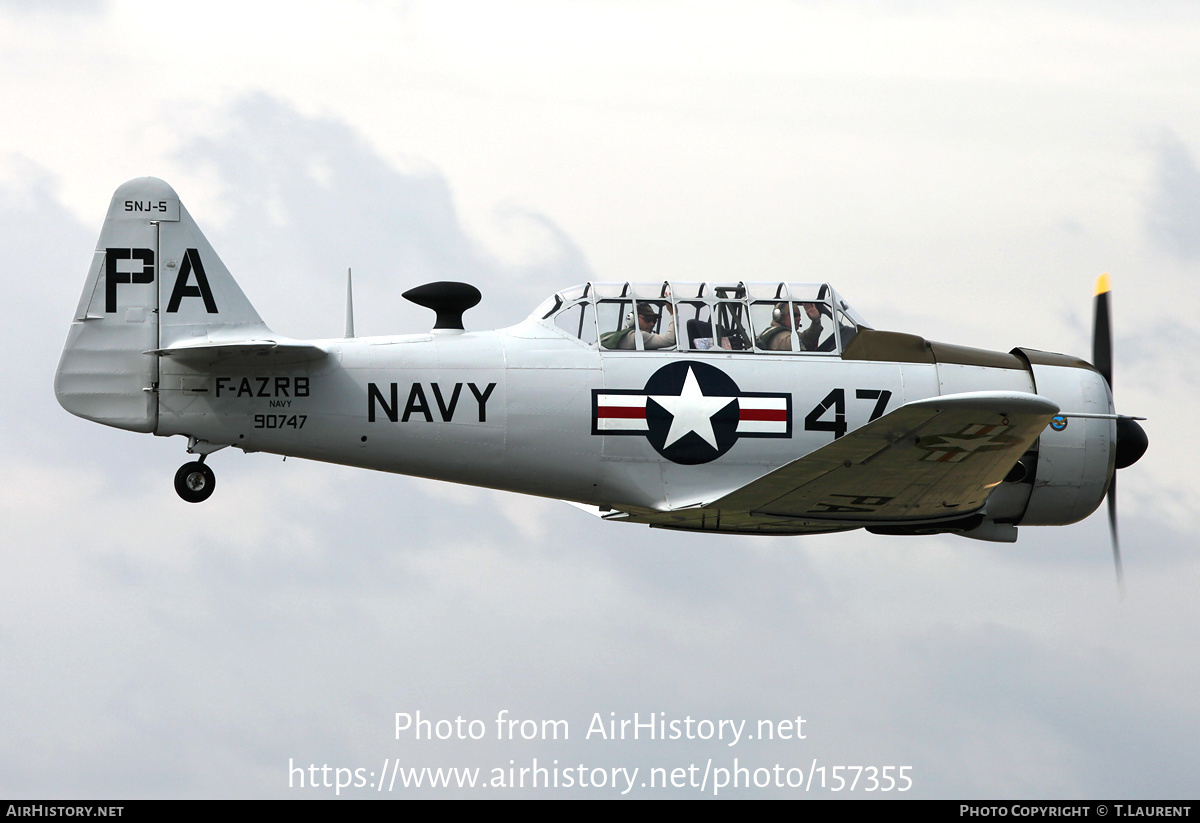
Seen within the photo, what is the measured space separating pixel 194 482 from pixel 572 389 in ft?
9.82

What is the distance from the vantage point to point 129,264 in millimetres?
11094

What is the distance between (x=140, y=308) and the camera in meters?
11.0

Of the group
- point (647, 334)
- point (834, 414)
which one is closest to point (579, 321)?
point (647, 334)

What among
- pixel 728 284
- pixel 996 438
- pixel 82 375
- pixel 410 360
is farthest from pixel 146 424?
pixel 996 438

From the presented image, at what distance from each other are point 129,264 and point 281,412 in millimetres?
1660

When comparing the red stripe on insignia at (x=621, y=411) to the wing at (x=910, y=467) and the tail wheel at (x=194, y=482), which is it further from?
the tail wheel at (x=194, y=482)

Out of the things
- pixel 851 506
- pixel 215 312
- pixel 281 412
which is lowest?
pixel 851 506

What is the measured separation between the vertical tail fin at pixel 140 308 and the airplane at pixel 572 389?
0.6 inches

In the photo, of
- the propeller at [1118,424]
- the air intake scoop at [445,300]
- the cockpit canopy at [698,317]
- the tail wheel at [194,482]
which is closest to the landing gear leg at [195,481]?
the tail wheel at [194,482]

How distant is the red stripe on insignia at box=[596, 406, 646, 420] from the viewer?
37.2 feet

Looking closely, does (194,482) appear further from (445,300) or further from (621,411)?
(621,411)

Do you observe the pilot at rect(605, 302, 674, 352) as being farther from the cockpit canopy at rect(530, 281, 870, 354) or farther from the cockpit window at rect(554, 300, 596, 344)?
the cockpit window at rect(554, 300, 596, 344)

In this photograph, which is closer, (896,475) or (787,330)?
(896,475)

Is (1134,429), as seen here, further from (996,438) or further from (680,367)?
(680,367)
